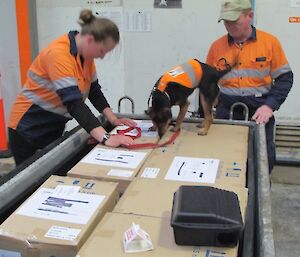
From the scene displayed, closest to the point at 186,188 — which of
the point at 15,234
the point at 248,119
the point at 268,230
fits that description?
the point at 268,230

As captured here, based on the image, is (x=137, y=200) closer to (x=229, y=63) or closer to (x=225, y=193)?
(x=225, y=193)

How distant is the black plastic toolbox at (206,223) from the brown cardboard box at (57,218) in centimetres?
27

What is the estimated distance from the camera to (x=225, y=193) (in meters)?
1.29

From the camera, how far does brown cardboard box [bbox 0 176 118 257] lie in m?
1.17

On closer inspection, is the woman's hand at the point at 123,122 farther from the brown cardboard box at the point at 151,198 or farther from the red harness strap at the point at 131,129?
the brown cardboard box at the point at 151,198

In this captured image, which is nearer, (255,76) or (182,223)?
(182,223)

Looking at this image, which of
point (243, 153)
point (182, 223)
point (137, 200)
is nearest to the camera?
point (182, 223)

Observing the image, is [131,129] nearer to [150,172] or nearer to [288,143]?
[150,172]

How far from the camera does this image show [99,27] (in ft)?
6.27

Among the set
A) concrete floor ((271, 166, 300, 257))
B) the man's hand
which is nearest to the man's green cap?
the man's hand

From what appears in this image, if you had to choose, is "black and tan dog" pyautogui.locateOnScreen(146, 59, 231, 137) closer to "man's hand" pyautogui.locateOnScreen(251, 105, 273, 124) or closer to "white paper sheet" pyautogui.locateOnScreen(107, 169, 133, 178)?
"man's hand" pyautogui.locateOnScreen(251, 105, 273, 124)

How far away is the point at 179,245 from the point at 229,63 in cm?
160

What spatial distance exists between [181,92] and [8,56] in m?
2.84

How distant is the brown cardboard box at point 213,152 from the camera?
162 cm
